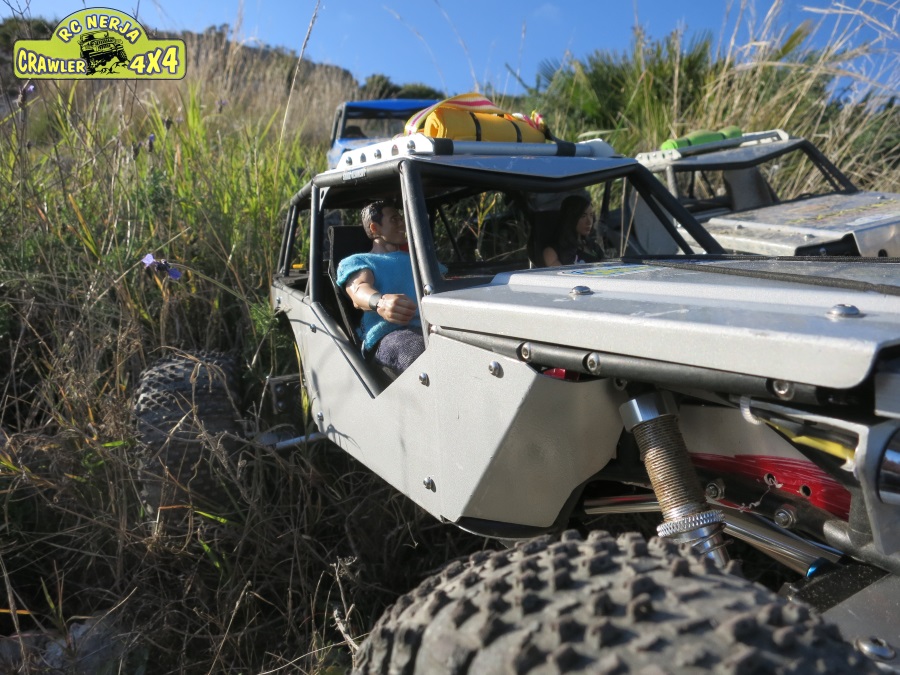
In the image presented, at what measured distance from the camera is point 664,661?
1111 millimetres

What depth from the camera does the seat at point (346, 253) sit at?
2861 millimetres

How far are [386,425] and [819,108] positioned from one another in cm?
625


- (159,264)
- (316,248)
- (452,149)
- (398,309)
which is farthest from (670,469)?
(159,264)

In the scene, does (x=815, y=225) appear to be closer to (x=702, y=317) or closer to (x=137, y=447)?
(x=702, y=317)

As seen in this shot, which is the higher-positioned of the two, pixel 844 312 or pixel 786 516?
pixel 844 312

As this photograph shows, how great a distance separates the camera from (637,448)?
1.92 m

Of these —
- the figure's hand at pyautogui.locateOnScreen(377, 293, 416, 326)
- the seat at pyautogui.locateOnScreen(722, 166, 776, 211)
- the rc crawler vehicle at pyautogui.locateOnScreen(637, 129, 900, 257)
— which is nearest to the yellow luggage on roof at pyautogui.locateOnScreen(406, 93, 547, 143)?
the figure's hand at pyautogui.locateOnScreen(377, 293, 416, 326)

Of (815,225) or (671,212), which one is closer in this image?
(671,212)

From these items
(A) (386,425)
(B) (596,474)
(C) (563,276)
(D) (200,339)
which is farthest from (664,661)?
(D) (200,339)

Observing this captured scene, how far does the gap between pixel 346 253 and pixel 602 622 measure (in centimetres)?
227

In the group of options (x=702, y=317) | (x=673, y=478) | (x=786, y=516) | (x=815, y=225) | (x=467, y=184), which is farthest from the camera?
(x=815, y=225)

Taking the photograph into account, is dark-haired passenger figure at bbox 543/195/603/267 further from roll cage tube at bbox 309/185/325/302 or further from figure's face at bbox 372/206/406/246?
roll cage tube at bbox 309/185/325/302

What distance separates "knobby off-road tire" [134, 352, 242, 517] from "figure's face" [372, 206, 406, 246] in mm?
818

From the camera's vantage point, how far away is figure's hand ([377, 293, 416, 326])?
8.06ft
